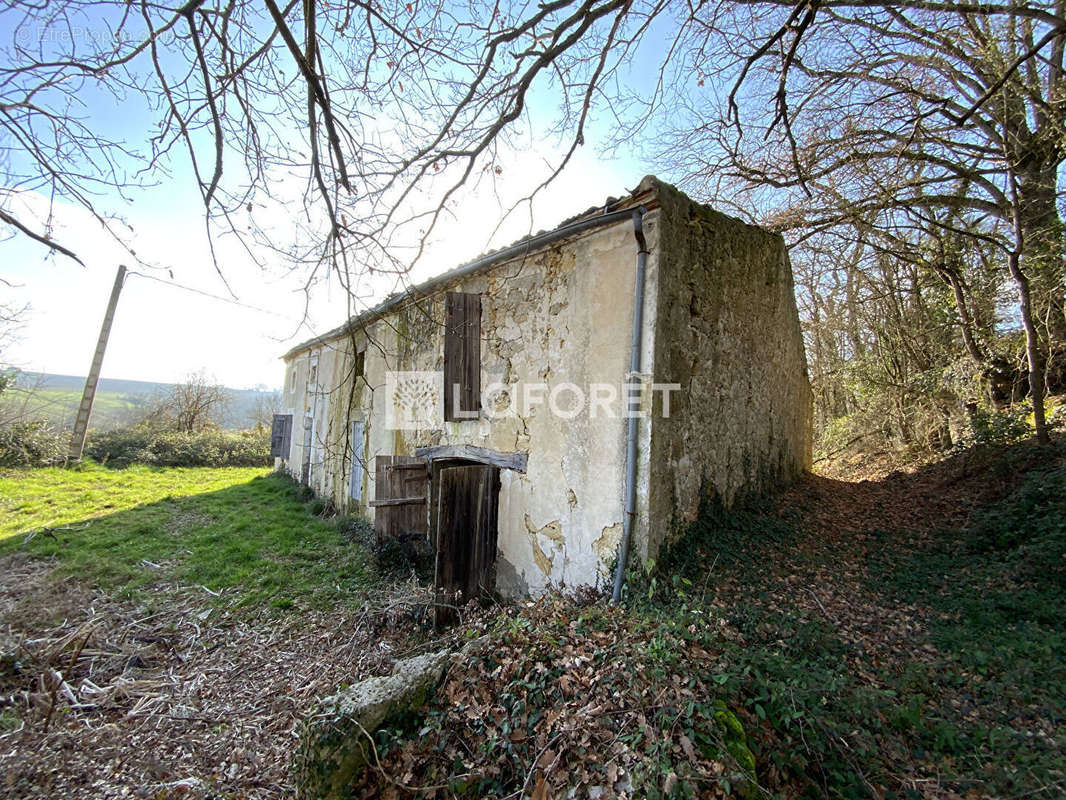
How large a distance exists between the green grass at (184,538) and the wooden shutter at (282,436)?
1.79m

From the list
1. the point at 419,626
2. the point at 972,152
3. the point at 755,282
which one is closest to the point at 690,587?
the point at 419,626

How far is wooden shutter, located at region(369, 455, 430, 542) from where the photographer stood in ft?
21.5

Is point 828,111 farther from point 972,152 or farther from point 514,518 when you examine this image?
point 514,518

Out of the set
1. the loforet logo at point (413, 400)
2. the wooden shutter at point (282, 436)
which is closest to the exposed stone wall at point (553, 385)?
the loforet logo at point (413, 400)

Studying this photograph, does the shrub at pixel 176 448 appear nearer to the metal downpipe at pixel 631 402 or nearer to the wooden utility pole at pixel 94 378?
the wooden utility pole at pixel 94 378

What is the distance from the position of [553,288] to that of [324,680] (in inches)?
176

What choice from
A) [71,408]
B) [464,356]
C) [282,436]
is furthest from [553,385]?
[71,408]

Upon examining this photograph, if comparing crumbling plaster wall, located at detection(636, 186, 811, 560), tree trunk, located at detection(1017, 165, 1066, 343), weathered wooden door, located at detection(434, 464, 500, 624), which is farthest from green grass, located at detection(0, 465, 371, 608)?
tree trunk, located at detection(1017, 165, 1066, 343)

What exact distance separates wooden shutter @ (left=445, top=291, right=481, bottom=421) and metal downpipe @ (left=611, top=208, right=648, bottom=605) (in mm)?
2428

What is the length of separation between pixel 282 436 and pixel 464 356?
11.2m

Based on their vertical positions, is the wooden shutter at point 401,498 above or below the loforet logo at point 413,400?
below

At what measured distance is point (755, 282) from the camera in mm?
6090

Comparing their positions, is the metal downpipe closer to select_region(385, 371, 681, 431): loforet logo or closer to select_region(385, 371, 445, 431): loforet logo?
select_region(385, 371, 681, 431): loforet logo

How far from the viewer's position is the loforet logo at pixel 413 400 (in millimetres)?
6945
